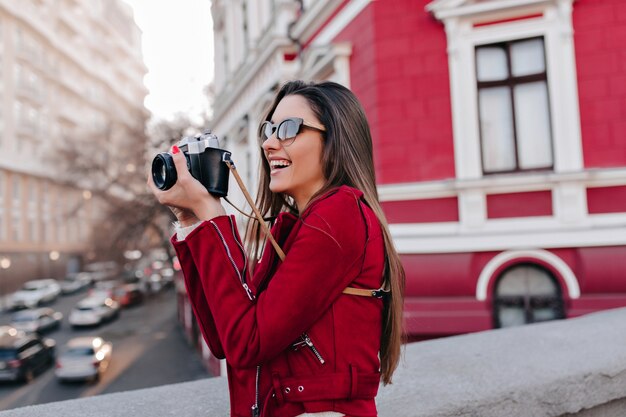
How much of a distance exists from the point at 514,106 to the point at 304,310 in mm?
6639

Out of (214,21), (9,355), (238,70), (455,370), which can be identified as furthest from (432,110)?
(9,355)

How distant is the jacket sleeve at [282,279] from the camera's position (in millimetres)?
1093

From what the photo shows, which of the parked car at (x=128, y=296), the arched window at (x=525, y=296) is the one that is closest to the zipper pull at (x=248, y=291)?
the arched window at (x=525, y=296)

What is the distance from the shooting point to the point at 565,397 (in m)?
2.38

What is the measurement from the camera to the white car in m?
35.4

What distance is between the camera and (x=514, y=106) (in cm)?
691

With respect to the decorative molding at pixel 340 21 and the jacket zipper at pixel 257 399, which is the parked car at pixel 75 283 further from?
the jacket zipper at pixel 257 399

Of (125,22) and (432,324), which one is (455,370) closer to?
(432,324)

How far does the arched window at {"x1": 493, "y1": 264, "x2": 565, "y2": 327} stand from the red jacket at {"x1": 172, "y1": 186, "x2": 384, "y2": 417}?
19.8 feet

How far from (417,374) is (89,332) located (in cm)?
3110

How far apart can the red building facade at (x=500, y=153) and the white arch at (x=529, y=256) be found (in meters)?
0.02

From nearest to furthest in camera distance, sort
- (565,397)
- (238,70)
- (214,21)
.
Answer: (565,397) < (238,70) < (214,21)

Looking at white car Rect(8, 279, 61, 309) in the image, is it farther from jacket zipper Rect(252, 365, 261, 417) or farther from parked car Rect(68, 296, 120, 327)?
jacket zipper Rect(252, 365, 261, 417)

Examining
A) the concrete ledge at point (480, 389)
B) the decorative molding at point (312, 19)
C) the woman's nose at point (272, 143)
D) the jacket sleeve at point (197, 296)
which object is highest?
the decorative molding at point (312, 19)
